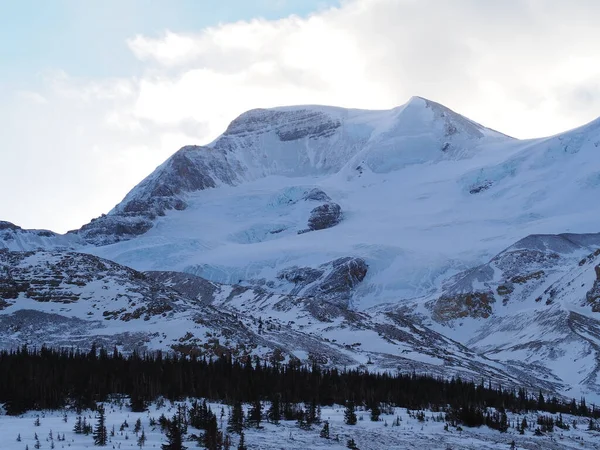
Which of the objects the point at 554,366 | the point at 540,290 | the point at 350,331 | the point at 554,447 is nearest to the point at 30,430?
the point at 554,447

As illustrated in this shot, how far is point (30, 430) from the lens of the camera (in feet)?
87.0

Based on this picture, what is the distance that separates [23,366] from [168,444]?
93.2 ft

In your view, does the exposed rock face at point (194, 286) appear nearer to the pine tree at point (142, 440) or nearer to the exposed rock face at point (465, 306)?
the exposed rock face at point (465, 306)

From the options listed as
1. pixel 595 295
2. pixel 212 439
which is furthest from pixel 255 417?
pixel 595 295

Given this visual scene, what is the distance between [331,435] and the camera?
29.9 m

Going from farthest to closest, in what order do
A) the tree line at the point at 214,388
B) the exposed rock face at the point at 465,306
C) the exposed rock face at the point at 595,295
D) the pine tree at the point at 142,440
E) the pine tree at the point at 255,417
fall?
the exposed rock face at the point at 465,306 < the exposed rock face at the point at 595,295 < the tree line at the point at 214,388 < the pine tree at the point at 255,417 < the pine tree at the point at 142,440

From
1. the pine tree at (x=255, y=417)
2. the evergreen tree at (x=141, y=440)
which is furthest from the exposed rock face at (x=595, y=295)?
the evergreen tree at (x=141, y=440)

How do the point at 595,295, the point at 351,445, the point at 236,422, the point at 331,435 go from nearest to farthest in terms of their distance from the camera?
the point at 351,445 < the point at 236,422 < the point at 331,435 < the point at 595,295

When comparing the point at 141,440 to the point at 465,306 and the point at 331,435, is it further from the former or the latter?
the point at 465,306

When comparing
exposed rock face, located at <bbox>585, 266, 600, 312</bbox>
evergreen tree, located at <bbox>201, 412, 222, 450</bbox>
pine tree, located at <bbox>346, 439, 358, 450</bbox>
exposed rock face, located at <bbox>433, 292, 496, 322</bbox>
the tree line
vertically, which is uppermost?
exposed rock face, located at <bbox>585, 266, 600, 312</bbox>

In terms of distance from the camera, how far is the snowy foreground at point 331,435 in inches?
987

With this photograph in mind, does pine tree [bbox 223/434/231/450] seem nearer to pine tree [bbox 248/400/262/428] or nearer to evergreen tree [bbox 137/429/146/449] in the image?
evergreen tree [bbox 137/429/146/449]

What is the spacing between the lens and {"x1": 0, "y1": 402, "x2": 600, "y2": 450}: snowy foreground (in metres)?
25.1

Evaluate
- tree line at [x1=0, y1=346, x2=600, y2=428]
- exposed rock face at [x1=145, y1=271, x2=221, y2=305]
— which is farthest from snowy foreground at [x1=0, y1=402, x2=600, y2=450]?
exposed rock face at [x1=145, y1=271, x2=221, y2=305]
